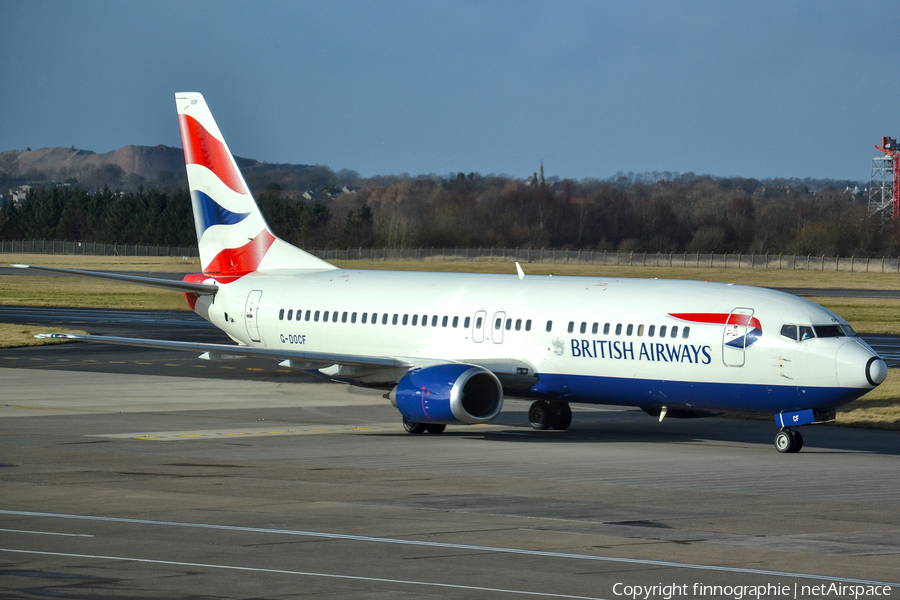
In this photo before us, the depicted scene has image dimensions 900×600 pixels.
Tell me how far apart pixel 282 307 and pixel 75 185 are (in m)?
143

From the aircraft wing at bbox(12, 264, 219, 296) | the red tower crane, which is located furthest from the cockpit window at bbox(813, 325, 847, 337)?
the red tower crane

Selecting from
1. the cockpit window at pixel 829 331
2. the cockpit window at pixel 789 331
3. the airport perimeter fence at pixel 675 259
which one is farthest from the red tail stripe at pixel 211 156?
the airport perimeter fence at pixel 675 259

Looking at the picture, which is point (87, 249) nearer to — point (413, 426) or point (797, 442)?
point (413, 426)

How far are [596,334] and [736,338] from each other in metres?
3.28

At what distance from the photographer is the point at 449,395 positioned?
25953 millimetres

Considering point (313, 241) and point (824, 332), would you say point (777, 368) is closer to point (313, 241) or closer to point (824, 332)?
point (824, 332)

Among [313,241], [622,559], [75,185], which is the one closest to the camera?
[622,559]

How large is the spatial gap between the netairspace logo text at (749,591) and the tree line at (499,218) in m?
58.8

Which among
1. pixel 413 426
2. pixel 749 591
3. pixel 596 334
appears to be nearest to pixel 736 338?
pixel 596 334

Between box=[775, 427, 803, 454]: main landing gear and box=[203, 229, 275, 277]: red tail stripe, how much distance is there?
54.6ft

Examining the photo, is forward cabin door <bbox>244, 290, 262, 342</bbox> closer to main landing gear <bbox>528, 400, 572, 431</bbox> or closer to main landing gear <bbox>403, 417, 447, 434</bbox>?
main landing gear <bbox>403, 417, 447, 434</bbox>

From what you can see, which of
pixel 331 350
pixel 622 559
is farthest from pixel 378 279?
pixel 622 559

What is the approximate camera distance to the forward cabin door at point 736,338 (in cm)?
2514

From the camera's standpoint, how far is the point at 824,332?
81.6ft
